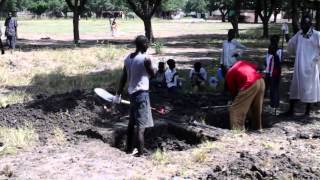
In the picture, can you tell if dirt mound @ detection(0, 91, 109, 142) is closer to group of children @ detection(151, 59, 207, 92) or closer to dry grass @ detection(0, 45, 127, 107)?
dry grass @ detection(0, 45, 127, 107)

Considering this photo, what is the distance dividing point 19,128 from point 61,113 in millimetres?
952

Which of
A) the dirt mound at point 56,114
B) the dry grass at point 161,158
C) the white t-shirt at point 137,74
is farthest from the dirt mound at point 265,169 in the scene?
the dirt mound at point 56,114

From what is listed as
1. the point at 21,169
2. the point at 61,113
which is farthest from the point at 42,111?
the point at 21,169

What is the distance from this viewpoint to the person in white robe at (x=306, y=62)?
10.0m

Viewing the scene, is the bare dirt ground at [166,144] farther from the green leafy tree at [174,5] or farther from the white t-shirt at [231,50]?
the green leafy tree at [174,5]

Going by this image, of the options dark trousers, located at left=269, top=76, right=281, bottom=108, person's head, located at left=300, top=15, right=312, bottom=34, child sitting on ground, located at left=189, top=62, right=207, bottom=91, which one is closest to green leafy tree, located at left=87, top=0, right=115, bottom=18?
child sitting on ground, located at left=189, top=62, right=207, bottom=91

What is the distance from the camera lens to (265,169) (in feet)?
21.5

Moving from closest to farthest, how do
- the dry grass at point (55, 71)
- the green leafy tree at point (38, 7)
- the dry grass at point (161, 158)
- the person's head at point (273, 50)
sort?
1. the dry grass at point (161, 158)
2. the person's head at point (273, 50)
3. the dry grass at point (55, 71)
4. the green leafy tree at point (38, 7)

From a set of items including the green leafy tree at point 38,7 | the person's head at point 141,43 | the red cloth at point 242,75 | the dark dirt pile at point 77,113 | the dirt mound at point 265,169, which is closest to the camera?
the dirt mound at point 265,169

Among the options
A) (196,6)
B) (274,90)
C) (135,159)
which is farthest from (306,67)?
(196,6)

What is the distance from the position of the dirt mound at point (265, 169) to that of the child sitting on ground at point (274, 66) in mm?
3765

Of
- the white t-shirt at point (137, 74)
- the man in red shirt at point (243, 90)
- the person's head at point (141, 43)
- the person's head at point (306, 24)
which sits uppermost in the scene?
the person's head at point (306, 24)

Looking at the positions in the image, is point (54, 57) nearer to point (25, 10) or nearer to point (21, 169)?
point (21, 169)

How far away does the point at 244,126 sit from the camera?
963 centimetres
